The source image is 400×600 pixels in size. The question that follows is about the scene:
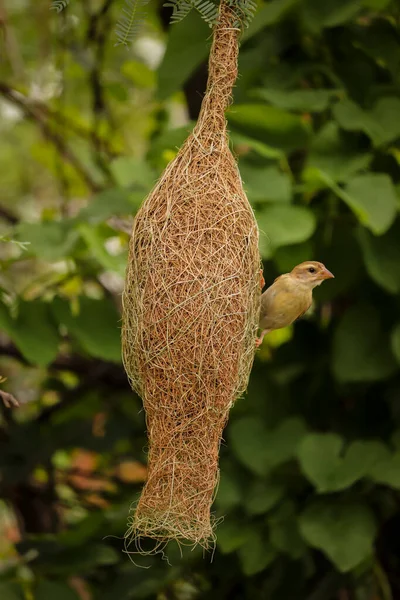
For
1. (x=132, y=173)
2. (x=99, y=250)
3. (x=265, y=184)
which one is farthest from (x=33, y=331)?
(x=265, y=184)

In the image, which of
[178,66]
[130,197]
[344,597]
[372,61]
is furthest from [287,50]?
[344,597]

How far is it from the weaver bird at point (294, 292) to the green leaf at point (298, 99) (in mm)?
1114

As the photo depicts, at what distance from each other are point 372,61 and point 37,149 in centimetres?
212

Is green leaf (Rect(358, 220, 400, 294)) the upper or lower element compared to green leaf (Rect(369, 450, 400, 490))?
upper

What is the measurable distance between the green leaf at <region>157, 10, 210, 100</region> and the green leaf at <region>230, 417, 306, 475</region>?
123 cm

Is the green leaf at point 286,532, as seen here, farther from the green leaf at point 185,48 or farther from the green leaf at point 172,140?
the green leaf at point 185,48

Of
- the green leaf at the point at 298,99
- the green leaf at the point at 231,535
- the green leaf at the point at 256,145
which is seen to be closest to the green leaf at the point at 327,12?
the green leaf at the point at 298,99

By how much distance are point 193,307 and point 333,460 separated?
1463 millimetres

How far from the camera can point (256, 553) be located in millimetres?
3100

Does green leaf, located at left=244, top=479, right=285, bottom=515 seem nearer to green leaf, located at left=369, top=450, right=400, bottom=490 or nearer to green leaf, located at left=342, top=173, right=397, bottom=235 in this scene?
green leaf, located at left=369, top=450, right=400, bottom=490

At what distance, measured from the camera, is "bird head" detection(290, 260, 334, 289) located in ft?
5.76

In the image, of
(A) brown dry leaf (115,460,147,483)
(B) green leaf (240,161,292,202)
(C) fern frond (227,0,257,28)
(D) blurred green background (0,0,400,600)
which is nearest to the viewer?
(C) fern frond (227,0,257,28)

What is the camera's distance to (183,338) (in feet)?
Result: 5.64

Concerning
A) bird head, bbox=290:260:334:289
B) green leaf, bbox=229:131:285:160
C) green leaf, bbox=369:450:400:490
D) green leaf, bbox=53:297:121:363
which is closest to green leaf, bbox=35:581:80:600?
green leaf, bbox=53:297:121:363
